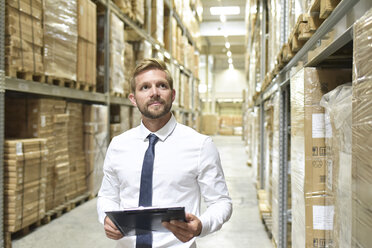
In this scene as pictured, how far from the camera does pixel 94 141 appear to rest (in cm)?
559

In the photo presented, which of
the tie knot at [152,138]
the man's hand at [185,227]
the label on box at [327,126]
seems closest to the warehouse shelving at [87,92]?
the tie knot at [152,138]

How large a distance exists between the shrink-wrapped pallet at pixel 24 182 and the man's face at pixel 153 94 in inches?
89.4

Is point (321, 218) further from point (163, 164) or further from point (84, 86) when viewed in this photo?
point (84, 86)

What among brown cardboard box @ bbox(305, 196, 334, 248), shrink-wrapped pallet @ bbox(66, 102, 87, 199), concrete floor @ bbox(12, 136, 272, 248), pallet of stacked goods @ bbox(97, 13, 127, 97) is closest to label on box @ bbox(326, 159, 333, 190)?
brown cardboard box @ bbox(305, 196, 334, 248)

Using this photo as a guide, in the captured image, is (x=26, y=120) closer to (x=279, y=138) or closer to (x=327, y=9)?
(x=279, y=138)

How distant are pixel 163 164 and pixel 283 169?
5.62 ft

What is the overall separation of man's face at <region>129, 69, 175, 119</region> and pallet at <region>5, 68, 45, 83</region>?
2.25 m

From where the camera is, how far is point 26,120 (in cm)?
430

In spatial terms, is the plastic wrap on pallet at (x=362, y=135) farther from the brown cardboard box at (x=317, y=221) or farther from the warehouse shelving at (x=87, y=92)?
the warehouse shelving at (x=87, y=92)

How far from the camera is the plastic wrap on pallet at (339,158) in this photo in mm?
1643

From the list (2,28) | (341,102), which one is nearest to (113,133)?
(2,28)

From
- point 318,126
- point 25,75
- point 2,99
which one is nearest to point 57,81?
point 25,75

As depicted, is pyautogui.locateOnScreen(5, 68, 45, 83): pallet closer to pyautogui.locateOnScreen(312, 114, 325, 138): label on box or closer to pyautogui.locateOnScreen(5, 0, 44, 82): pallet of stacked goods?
pyautogui.locateOnScreen(5, 0, 44, 82): pallet of stacked goods

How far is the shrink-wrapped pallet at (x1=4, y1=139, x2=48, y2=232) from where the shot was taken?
3.61m
